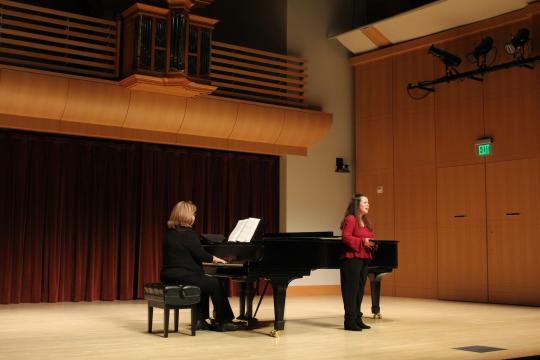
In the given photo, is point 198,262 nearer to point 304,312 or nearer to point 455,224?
point 304,312

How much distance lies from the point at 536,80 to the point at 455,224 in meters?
2.32

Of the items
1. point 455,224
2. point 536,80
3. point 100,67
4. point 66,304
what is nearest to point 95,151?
point 100,67

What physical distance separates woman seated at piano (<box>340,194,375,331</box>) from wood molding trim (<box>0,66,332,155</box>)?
412 centimetres

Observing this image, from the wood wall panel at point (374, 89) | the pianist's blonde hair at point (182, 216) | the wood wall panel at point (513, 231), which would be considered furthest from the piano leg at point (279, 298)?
the wood wall panel at point (374, 89)

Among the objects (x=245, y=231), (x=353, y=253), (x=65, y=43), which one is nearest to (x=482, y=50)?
(x=353, y=253)

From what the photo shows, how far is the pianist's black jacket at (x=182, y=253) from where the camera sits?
5.73 meters

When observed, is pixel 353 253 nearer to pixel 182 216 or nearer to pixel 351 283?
pixel 351 283

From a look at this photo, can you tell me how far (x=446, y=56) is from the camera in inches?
374

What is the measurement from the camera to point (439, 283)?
9.99m

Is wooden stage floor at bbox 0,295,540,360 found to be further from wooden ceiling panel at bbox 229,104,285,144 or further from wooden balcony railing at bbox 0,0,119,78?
wooden balcony railing at bbox 0,0,119,78

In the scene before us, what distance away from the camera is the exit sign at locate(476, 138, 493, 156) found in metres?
9.44

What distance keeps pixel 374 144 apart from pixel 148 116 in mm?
3902

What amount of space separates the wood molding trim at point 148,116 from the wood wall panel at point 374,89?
2.56ft

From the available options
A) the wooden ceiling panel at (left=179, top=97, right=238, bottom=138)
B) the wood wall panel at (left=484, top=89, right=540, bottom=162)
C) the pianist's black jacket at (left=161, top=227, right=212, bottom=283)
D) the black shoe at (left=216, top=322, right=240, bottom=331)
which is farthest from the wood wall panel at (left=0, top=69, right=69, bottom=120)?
the wood wall panel at (left=484, top=89, right=540, bottom=162)
